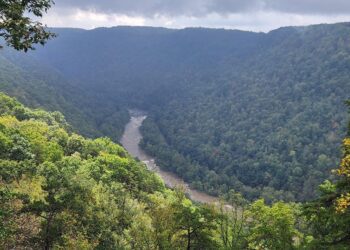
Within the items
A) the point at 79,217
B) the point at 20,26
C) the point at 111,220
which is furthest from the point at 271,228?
the point at 20,26

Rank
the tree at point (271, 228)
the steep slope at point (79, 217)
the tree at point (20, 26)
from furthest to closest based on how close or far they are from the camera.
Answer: the tree at point (271, 228)
the steep slope at point (79, 217)
the tree at point (20, 26)

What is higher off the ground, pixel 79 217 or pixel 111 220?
pixel 79 217

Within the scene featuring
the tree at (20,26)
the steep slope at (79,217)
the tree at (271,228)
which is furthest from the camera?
the tree at (271,228)

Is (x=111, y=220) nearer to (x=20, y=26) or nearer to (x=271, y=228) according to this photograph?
(x=271, y=228)

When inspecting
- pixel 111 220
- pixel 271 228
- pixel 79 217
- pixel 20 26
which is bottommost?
pixel 111 220

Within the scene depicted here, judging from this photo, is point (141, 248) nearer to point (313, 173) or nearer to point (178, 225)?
point (178, 225)

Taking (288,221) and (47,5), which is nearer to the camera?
(47,5)

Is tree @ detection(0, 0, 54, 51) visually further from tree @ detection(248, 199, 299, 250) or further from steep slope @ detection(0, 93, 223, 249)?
Answer: tree @ detection(248, 199, 299, 250)

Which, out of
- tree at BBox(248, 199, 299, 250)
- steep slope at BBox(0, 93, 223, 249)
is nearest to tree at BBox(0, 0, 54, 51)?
steep slope at BBox(0, 93, 223, 249)

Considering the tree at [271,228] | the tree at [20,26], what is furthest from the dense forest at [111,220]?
the tree at [20,26]

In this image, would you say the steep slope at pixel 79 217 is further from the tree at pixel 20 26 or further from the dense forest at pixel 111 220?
the tree at pixel 20 26

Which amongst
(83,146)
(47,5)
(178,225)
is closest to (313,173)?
(83,146)
